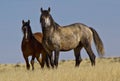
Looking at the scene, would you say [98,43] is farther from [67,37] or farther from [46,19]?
[46,19]

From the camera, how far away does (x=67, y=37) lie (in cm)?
1780

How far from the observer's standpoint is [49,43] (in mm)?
16922

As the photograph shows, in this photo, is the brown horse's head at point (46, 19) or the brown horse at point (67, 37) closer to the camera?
the brown horse's head at point (46, 19)

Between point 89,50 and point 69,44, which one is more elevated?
point 69,44

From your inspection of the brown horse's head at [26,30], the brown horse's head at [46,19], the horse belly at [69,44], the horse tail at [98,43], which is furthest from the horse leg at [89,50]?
the brown horse's head at [26,30]

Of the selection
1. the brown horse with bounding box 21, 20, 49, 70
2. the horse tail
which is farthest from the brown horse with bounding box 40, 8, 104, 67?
the brown horse with bounding box 21, 20, 49, 70

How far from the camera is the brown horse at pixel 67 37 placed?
55.6ft

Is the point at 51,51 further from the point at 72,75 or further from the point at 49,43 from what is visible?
the point at 72,75

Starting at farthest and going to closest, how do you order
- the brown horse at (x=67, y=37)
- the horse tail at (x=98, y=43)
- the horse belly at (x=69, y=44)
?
the horse tail at (x=98, y=43) < the horse belly at (x=69, y=44) < the brown horse at (x=67, y=37)

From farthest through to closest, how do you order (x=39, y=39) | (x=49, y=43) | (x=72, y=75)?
(x=39, y=39)
(x=49, y=43)
(x=72, y=75)

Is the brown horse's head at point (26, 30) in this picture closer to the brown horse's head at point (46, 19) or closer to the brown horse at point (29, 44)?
the brown horse at point (29, 44)

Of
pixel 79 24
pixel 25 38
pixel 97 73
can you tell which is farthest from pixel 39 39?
pixel 97 73

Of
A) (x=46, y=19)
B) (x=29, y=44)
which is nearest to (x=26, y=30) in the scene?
(x=29, y=44)

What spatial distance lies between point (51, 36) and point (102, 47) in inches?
133
